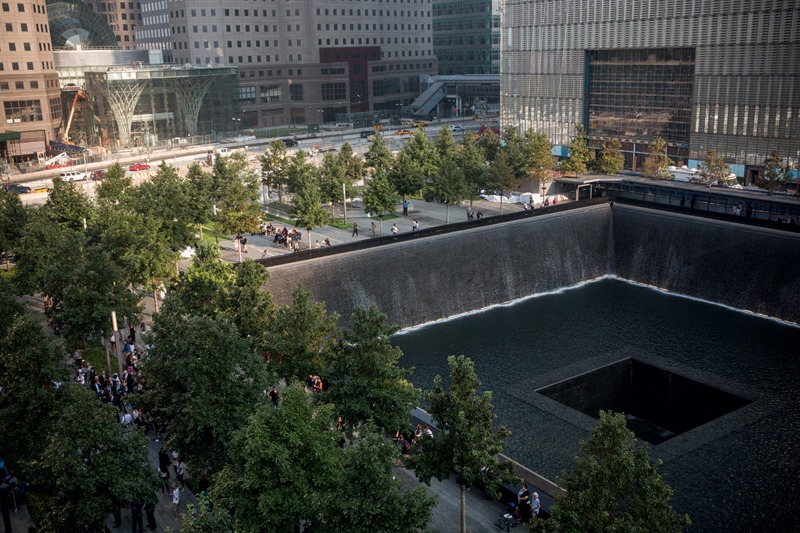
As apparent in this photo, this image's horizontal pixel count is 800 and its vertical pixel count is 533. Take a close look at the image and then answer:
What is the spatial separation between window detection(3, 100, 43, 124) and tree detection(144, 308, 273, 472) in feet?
318

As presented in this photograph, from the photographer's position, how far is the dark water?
34588mm

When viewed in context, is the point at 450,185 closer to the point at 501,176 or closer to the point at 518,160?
the point at 501,176

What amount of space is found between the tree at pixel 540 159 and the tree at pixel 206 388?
58379mm

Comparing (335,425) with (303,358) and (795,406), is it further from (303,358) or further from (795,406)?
(795,406)

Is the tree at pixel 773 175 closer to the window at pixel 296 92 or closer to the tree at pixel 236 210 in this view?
the tree at pixel 236 210

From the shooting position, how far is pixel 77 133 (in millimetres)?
127375

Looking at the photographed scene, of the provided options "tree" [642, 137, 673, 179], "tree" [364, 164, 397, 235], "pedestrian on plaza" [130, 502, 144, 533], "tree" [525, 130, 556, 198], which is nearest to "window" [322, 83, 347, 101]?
"tree" [525, 130, 556, 198]

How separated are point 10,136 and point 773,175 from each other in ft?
327

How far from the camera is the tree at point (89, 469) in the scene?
25.2 meters

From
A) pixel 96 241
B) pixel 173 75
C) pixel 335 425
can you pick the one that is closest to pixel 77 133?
pixel 173 75

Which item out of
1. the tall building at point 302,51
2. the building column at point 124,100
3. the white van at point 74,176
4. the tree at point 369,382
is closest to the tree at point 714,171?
the tree at point 369,382

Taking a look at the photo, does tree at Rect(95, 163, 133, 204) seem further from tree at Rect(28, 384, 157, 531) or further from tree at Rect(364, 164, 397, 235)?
tree at Rect(28, 384, 157, 531)

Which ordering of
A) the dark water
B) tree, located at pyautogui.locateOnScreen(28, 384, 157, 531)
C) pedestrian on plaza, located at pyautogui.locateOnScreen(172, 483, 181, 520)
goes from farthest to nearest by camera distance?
the dark water → pedestrian on plaza, located at pyautogui.locateOnScreen(172, 483, 181, 520) → tree, located at pyautogui.locateOnScreen(28, 384, 157, 531)

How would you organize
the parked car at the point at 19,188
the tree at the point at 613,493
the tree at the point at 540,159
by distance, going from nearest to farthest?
the tree at the point at 613,493, the tree at the point at 540,159, the parked car at the point at 19,188
